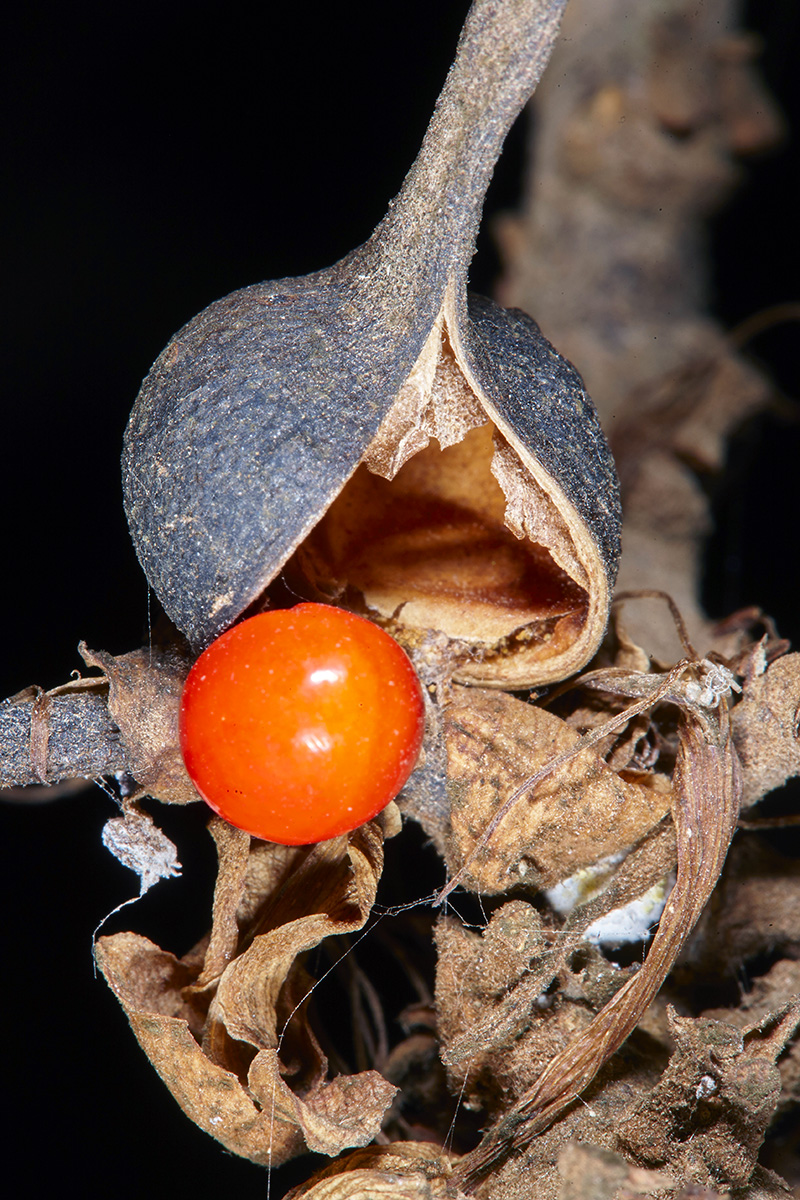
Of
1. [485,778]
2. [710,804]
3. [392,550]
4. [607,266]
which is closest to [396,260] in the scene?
[392,550]

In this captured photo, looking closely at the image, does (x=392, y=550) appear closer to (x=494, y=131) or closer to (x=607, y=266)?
(x=494, y=131)

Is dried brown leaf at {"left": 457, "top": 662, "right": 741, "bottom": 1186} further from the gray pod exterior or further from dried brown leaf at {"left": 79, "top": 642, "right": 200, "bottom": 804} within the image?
dried brown leaf at {"left": 79, "top": 642, "right": 200, "bottom": 804}

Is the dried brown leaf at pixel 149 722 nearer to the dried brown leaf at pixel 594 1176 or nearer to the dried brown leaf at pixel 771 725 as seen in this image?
the dried brown leaf at pixel 594 1176

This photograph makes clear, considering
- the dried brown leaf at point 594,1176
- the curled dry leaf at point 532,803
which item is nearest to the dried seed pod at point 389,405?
the curled dry leaf at point 532,803

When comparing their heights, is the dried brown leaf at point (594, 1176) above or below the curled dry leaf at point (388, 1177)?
above

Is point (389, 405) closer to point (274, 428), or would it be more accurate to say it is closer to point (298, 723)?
point (274, 428)
